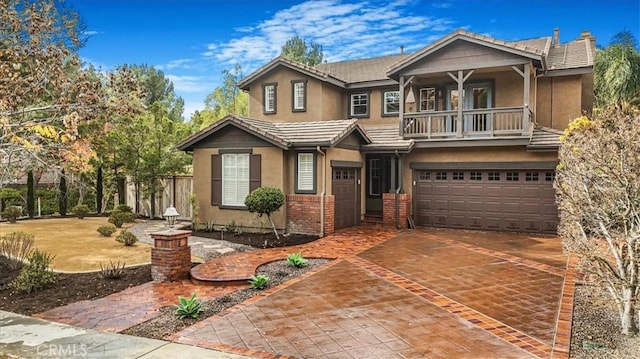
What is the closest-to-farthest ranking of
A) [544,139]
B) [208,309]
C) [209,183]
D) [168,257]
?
1. [208,309]
2. [168,257]
3. [544,139]
4. [209,183]

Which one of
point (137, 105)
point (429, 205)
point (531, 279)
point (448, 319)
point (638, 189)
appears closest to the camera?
point (638, 189)

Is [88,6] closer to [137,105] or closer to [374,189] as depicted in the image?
[137,105]

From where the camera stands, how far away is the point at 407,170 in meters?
16.8

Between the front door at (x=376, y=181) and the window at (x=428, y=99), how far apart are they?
8.51 feet

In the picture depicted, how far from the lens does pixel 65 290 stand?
26.2ft

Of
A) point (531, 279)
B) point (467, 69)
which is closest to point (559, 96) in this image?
point (467, 69)

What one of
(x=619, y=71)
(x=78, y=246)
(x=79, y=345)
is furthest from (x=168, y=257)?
(x=619, y=71)

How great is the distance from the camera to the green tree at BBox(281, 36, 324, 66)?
1790 inches

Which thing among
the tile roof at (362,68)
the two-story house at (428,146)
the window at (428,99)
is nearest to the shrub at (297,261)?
the two-story house at (428,146)

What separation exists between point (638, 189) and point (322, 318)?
14.5ft

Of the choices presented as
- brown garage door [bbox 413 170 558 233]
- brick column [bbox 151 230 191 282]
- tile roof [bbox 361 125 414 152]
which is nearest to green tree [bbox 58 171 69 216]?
brick column [bbox 151 230 191 282]

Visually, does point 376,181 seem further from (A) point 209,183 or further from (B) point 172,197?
(B) point 172,197

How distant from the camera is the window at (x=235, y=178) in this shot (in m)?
14.9

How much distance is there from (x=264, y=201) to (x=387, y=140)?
5836mm
